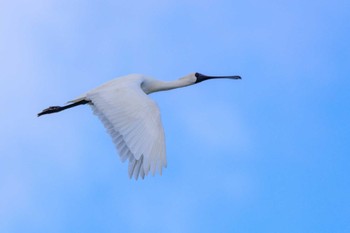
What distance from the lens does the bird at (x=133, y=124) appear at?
492 inches

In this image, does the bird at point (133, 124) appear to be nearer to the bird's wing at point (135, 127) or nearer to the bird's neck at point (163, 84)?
the bird's wing at point (135, 127)

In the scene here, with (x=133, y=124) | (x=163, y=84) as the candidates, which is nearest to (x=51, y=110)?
(x=163, y=84)

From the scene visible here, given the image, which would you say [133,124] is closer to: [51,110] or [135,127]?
[135,127]

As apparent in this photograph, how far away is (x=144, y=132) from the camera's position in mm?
12711

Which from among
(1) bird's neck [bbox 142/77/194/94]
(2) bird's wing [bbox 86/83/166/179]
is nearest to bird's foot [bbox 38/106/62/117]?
(1) bird's neck [bbox 142/77/194/94]

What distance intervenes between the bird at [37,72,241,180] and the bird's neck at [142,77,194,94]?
1516 mm

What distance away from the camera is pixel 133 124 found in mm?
12820

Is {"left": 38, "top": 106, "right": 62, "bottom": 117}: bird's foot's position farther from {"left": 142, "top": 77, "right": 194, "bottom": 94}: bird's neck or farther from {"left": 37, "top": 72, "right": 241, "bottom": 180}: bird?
{"left": 37, "top": 72, "right": 241, "bottom": 180}: bird

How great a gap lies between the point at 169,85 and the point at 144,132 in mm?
4182

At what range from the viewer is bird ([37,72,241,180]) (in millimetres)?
12500

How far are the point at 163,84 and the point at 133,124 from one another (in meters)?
3.86

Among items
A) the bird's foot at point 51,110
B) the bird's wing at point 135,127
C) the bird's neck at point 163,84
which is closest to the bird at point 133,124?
the bird's wing at point 135,127

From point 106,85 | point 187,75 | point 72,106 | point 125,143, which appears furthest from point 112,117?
point 187,75

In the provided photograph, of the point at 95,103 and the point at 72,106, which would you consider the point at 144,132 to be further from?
the point at 72,106
